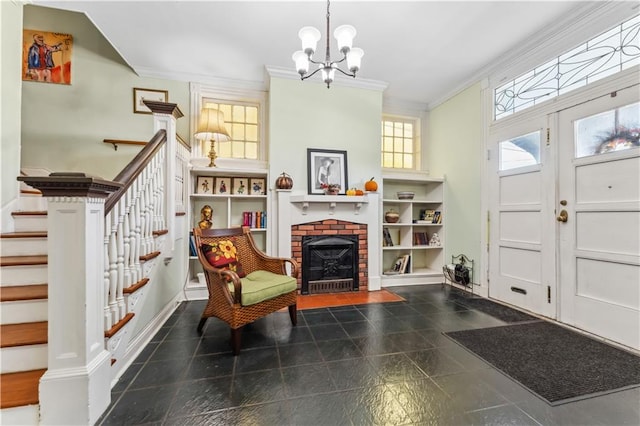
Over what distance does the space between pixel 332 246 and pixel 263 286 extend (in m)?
1.53

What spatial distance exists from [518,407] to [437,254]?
2888 millimetres

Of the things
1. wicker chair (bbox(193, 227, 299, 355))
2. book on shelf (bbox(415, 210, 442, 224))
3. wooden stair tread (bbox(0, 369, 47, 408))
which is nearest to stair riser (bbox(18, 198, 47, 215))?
wicker chair (bbox(193, 227, 299, 355))

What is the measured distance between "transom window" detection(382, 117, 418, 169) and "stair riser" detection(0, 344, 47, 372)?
4.22m

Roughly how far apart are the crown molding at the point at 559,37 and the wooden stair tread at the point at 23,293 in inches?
180

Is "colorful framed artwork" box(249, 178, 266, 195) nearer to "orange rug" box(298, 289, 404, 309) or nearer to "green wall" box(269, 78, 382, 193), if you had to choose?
"green wall" box(269, 78, 382, 193)

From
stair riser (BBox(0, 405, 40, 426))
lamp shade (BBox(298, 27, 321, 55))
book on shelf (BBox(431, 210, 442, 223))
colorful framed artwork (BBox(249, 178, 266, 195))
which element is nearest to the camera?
stair riser (BBox(0, 405, 40, 426))

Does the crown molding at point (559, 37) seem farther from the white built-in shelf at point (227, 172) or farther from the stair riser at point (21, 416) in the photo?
the stair riser at point (21, 416)

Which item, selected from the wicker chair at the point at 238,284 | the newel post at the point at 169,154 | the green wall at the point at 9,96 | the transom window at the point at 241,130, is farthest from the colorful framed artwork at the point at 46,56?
the wicker chair at the point at 238,284

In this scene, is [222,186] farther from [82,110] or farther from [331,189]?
[82,110]

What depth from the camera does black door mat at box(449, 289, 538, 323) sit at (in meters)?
2.65

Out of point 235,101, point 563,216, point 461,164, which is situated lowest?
point 563,216

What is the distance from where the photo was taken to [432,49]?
9.86 feet

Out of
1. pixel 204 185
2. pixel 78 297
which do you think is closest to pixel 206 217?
pixel 204 185

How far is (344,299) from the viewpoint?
324 cm
